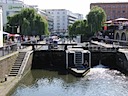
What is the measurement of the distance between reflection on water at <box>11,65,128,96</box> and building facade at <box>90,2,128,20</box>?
120 m

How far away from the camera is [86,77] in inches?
1201

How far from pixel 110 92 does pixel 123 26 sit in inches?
1525

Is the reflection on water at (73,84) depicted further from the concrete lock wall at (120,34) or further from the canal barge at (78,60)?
the concrete lock wall at (120,34)

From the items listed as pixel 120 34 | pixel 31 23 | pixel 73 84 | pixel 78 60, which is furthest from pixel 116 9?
pixel 73 84

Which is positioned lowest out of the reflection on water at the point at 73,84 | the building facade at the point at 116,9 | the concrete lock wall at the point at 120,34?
the reflection on water at the point at 73,84

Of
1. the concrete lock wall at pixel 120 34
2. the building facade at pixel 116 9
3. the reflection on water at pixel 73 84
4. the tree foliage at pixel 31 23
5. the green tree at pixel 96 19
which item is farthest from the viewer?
the building facade at pixel 116 9

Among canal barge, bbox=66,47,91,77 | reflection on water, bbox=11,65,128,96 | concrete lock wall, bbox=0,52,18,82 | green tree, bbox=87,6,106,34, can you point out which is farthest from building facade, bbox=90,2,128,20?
concrete lock wall, bbox=0,52,18,82

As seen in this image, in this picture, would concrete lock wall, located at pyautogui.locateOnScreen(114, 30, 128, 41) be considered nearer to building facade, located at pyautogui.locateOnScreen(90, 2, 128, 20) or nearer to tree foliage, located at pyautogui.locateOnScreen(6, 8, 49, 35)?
tree foliage, located at pyautogui.locateOnScreen(6, 8, 49, 35)

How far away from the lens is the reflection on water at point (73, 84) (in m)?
23.7

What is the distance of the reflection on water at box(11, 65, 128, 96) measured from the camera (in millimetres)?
23719

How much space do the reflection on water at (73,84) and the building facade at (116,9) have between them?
11956 cm

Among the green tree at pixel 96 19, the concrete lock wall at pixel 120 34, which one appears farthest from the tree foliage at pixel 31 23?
the concrete lock wall at pixel 120 34

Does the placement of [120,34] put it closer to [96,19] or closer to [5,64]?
[96,19]

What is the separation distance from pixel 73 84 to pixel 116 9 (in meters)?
130
